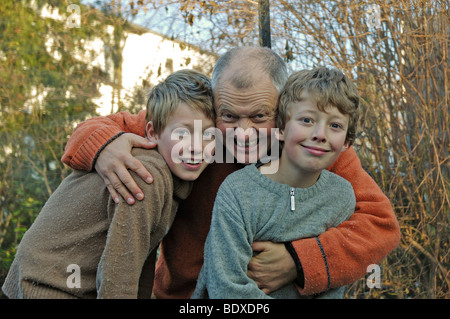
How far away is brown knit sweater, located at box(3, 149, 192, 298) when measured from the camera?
1.99 metres

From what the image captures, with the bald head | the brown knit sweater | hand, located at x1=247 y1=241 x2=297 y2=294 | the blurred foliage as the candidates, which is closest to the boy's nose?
the bald head

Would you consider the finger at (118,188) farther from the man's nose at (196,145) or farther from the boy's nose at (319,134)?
the boy's nose at (319,134)

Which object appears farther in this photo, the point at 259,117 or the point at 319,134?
the point at 259,117

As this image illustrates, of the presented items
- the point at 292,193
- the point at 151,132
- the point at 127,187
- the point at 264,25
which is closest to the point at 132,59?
the point at 264,25

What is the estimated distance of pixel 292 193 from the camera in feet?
7.00

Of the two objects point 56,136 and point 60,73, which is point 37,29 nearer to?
point 60,73

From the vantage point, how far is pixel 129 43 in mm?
7445

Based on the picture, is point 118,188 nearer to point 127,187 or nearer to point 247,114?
point 127,187

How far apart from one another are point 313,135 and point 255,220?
1.37 ft

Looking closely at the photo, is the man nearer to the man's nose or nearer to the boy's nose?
the man's nose

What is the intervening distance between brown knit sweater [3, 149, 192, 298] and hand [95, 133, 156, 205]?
0.12 feet

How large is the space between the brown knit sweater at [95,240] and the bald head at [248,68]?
48cm
